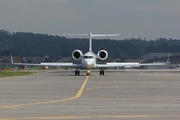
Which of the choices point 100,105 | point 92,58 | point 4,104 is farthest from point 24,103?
point 92,58

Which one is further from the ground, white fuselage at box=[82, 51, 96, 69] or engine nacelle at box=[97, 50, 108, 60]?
engine nacelle at box=[97, 50, 108, 60]

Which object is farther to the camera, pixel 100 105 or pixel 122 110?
pixel 100 105

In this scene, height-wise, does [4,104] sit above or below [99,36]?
below

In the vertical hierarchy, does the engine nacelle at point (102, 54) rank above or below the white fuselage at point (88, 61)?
above

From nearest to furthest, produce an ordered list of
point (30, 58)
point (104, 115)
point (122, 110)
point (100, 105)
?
point (104, 115) → point (122, 110) → point (100, 105) → point (30, 58)

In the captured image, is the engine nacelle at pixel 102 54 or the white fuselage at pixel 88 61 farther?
the engine nacelle at pixel 102 54

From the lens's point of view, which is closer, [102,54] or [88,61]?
[88,61]

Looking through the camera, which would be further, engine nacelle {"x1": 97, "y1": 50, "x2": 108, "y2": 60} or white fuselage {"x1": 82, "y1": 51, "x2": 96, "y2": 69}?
engine nacelle {"x1": 97, "y1": 50, "x2": 108, "y2": 60}

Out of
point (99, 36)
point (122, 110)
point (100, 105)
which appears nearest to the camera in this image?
point (122, 110)

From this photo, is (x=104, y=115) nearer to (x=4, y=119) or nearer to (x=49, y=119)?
(x=49, y=119)

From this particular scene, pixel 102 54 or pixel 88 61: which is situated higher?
pixel 102 54

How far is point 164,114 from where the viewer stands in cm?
1534

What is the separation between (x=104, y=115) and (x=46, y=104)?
3920 millimetres

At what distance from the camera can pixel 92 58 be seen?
59469mm
